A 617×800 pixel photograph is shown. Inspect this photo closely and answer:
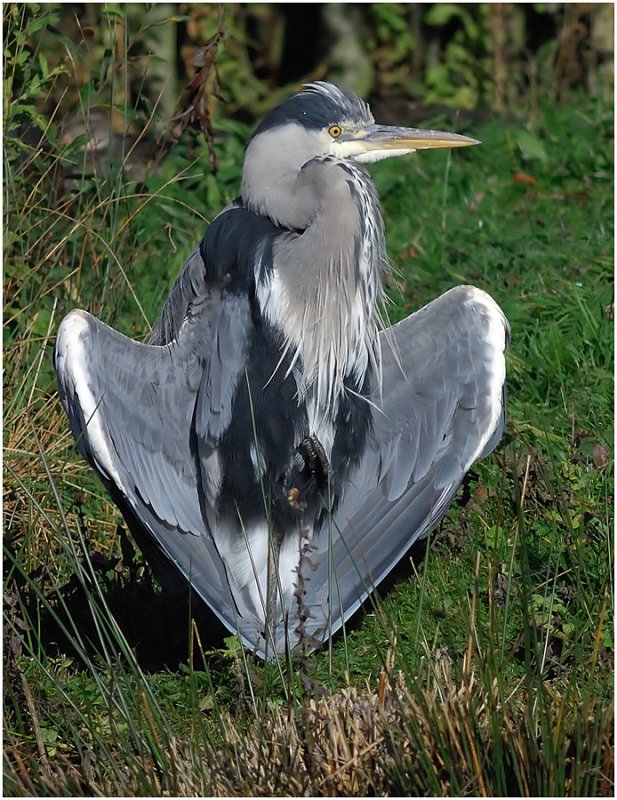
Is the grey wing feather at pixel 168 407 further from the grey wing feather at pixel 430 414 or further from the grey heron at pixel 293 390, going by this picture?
the grey wing feather at pixel 430 414

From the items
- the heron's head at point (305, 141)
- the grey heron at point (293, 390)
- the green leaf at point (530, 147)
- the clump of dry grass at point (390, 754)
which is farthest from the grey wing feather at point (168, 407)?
the green leaf at point (530, 147)

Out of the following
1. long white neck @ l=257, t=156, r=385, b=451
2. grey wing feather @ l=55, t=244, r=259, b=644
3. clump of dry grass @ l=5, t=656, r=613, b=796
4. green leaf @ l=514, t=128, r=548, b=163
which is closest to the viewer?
clump of dry grass @ l=5, t=656, r=613, b=796

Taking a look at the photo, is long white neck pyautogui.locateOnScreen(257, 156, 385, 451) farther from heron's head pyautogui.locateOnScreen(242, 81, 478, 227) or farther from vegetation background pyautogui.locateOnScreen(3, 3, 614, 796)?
vegetation background pyautogui.locateOnScreen(3, 3, 614, 796)

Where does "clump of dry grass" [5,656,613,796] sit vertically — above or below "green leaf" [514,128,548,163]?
above

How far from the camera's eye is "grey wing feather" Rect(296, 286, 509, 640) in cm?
354

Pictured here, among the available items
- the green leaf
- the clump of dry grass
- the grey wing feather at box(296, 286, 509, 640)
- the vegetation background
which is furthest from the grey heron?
the green leaf

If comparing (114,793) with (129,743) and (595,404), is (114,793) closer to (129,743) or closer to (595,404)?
(129,743)

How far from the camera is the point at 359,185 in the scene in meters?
3.50

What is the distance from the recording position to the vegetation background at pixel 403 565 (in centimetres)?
262

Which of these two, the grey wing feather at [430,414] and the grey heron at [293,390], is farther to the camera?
the grey wing feather at [430,414]

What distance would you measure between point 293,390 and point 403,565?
72 cm

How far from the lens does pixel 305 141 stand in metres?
3.57

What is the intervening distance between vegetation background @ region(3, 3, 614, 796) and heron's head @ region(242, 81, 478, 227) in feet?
2.18

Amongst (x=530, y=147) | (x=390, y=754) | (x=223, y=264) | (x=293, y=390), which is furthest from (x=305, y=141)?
(x=530, y=147)
